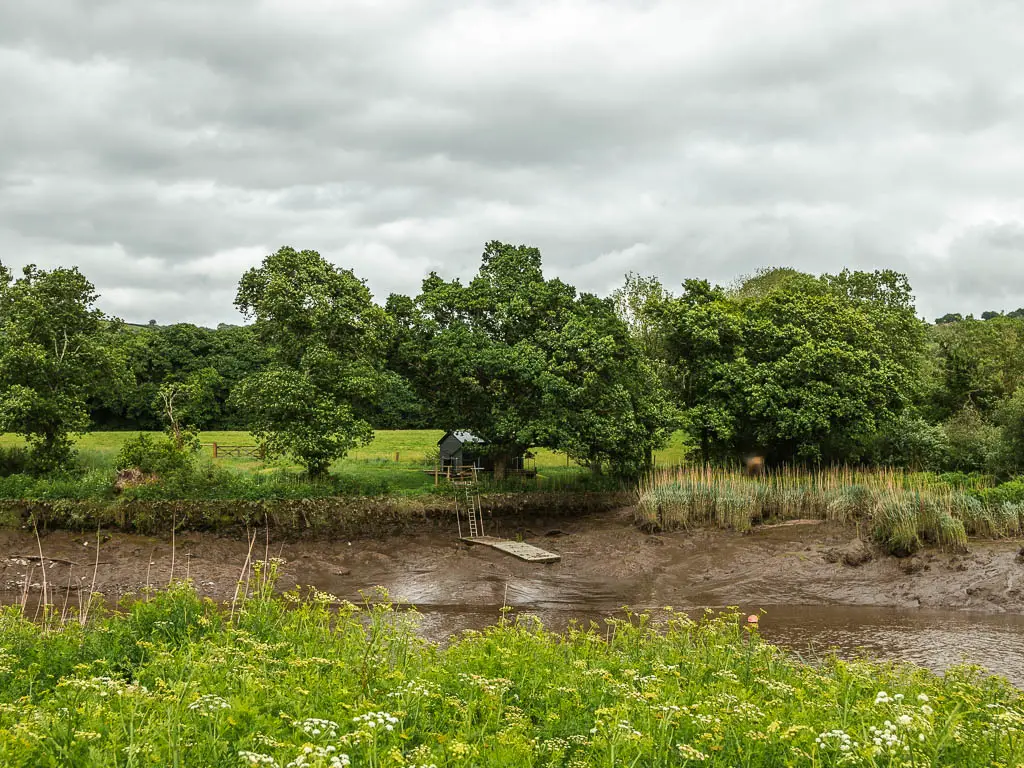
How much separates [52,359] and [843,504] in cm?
2800

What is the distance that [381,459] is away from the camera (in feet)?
127

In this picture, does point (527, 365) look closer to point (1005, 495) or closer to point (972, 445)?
point (1005, 495)

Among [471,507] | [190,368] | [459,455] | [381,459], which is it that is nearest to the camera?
[471,507]

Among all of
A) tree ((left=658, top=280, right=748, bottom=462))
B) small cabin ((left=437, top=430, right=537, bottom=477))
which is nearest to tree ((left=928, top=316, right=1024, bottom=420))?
tree ((left=658, top=280, right=748, bottom=462))

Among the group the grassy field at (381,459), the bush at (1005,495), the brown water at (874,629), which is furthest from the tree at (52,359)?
the bush at (1005,495)

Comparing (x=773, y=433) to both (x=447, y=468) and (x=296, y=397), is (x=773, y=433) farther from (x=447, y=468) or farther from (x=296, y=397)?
(x=296, y=397)

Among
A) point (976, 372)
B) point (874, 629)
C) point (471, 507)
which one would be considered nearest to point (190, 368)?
point (471, 507)

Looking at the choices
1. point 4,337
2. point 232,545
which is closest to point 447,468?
point 232,545

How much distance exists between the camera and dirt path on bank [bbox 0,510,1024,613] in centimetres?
2044

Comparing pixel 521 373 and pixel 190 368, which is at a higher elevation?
pixel 190 368

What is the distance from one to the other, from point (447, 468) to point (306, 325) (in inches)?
320

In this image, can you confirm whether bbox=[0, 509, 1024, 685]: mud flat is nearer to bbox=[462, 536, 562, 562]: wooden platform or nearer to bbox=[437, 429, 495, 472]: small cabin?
bbox=[462, 536, 562, 562]: wooden platform

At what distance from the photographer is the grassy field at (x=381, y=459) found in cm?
3073

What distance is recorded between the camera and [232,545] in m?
25.0
